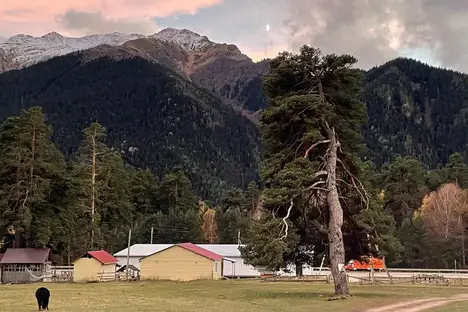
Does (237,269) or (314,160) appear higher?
(314,160)

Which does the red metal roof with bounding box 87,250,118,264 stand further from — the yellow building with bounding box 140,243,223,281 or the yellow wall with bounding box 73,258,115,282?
the yellow building with bounding box 140,243,223,281

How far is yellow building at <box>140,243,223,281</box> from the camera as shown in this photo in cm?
6881

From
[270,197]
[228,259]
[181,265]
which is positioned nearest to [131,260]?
[228,259]

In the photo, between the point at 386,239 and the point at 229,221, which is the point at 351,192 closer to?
the point at 386,239

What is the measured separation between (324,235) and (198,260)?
1346 inches

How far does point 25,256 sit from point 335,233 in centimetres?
4358

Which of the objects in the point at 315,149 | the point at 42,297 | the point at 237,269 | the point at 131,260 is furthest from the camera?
the point at 131,260

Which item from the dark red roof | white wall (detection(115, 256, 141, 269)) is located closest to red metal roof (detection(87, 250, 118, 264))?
the dark red roof

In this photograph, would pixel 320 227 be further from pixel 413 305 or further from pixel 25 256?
pixel 25 256

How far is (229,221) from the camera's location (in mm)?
107688

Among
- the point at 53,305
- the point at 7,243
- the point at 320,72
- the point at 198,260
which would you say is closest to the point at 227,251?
the point at 198,260

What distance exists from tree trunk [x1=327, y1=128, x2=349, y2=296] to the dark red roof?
41962 millimetres

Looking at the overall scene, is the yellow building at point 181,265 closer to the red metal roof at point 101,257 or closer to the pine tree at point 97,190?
the red metal roof at point 101,257

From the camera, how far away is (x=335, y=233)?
33438 millimetres
